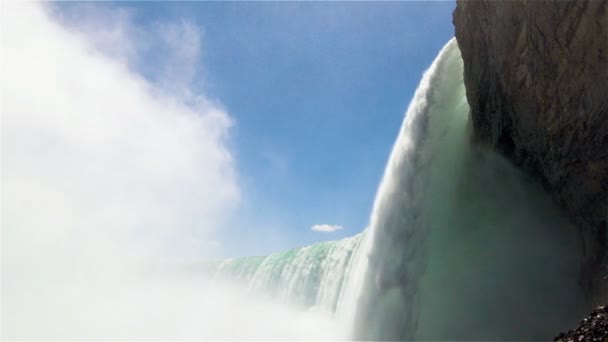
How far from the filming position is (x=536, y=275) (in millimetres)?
12664

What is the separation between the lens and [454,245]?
1482 centimetres

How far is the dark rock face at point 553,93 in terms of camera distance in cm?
938

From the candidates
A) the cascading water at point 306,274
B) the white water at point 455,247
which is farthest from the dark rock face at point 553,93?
the cascading water at point 306,274

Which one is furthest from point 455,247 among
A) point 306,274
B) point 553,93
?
→ point 306,274

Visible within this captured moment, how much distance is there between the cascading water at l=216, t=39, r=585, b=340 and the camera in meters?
12.5

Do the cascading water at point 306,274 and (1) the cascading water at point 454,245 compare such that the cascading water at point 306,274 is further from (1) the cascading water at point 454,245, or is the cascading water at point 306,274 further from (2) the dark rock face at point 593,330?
(2) the dark rock face at point 593,330

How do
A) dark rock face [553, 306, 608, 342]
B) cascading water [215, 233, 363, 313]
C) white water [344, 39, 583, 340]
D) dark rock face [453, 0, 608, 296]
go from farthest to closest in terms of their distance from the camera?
cascading water [215, 233, 363, 313]
white water [344, 39, 583, 340]
dark rock face [453, 0, 608, 296]
dark rock face [553, 306, 608, 342]

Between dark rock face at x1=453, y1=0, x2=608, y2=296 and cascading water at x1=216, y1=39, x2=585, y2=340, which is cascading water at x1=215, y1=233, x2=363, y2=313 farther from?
dark rock face at x1=453, y1=0, x2=608, y2=296

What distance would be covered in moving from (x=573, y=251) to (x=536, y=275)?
119cm

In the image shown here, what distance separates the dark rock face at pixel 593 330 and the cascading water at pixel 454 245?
5.89 m

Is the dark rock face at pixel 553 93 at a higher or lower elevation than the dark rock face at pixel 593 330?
higher

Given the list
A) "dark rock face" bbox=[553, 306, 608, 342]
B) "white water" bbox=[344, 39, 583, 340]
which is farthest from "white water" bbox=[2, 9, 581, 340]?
"dark rock face" bbox=[553, 306, 608, 342]

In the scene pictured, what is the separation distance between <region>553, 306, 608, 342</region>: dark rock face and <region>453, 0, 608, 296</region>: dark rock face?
13.9ft

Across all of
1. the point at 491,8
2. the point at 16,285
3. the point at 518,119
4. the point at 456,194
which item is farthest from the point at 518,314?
the point at 16,285
